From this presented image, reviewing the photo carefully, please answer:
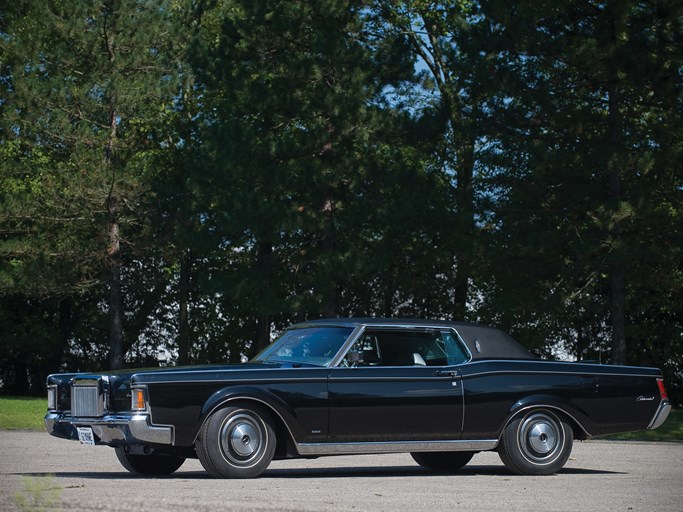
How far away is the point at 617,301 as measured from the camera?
101 feet

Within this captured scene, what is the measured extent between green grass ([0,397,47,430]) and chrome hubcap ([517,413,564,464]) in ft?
40.9

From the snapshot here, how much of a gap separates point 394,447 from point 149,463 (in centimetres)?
247

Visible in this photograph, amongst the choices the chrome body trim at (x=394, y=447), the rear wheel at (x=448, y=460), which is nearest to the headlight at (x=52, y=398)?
the chrome body trim at (x=394, y=447)

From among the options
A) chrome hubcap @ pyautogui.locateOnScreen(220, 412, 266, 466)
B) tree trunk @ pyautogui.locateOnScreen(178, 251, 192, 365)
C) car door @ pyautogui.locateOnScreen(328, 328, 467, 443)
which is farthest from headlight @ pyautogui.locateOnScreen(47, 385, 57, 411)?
tree trunk @ pyautogui.locateOnScreen(178, 251, 192, 365)

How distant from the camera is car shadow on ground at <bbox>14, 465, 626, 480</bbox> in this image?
12086mm

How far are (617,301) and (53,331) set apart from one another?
25.7m

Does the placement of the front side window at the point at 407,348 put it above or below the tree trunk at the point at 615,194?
below

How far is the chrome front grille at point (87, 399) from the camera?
11773 millimetres

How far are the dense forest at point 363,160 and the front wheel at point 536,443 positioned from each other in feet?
53.9

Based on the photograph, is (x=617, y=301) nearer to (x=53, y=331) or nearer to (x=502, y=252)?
(x=502, y=252)

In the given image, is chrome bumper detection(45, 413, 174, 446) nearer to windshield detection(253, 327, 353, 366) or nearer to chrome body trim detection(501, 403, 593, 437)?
windshield detection(253, 327, 353, 366)

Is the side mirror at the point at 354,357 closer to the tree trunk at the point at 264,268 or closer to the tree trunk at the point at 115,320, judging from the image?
the tree trunk at the point at 264,268

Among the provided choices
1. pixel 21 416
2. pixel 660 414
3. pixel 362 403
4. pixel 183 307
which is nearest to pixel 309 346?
pixel 362 403

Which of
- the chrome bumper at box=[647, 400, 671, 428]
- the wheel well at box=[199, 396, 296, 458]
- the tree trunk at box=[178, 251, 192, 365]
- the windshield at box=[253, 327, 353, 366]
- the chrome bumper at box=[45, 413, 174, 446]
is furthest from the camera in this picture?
the tree trunk at box=[178, 251, 192, 365]
